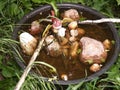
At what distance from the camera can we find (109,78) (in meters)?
2.77

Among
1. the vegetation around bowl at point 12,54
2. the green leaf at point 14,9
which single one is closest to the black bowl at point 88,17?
the vegetation around bowl at point 12,54

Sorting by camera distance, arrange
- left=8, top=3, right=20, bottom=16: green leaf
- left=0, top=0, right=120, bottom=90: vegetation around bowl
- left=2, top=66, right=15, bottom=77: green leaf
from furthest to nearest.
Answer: left=8, top=3, right=20, bottom=16: green leaf, left=2, top=66, right=15, bottom=77: green leaf, left=0, top=0, right=120, bottom=90: vegetation around bowl

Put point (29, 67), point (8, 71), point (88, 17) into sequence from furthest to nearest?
point (88, 17)
point (8, 71)
point (29, 67)

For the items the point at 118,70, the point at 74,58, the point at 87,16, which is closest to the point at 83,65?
the point at 74,58

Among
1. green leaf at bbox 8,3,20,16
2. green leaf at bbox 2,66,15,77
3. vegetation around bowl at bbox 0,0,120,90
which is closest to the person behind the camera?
vegetation around bowl at bbox 0,0,120,90

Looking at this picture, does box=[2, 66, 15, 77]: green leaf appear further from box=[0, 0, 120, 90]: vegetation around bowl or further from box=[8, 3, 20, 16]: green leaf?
box=[8, 3, 20, 16]: green leaf

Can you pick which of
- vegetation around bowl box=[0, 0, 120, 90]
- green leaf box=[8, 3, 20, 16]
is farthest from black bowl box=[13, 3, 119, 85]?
green leaf box=[8, 3, 20, 16]

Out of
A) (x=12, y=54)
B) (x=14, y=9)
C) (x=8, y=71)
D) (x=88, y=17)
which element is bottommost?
(x=8, y=71)

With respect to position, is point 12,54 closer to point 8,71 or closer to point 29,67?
point 8,71

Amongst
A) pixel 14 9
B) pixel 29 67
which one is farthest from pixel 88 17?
pixel 29 67

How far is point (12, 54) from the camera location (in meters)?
2.87

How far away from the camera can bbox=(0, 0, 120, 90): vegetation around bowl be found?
2.71m

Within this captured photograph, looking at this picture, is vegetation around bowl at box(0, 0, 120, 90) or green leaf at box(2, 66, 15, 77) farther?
green leaf at box(2, 66, 15, 77)

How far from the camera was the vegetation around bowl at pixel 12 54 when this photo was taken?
2709mm
